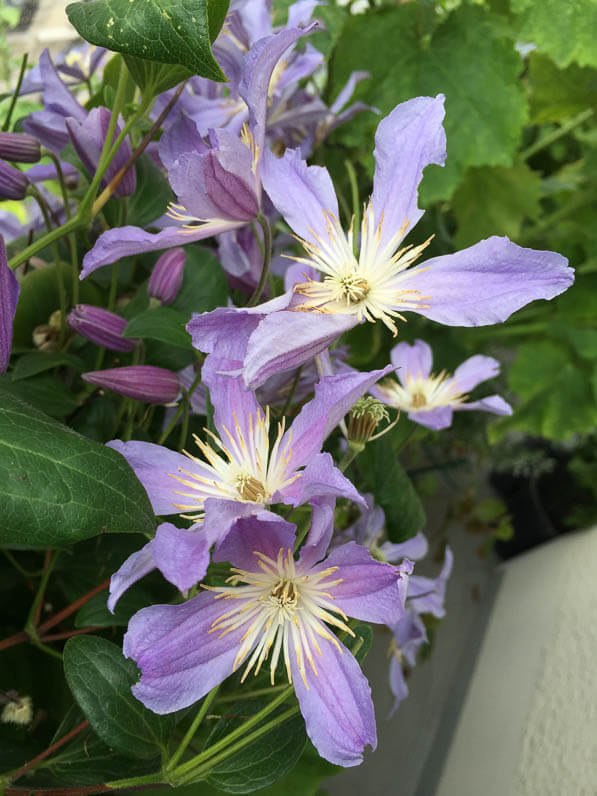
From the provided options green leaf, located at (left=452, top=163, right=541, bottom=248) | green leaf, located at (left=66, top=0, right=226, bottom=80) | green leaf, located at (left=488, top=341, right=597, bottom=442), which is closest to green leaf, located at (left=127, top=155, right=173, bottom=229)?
green leaf, located at (left=66, top=0, right=226, bottom=80)

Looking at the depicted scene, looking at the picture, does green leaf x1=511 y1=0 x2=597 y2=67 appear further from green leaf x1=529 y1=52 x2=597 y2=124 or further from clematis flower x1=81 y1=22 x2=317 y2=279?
clematis flower x1=81 y1=22 x2=317 y2=279

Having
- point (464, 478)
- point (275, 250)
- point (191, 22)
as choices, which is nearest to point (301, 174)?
point (191, 22)

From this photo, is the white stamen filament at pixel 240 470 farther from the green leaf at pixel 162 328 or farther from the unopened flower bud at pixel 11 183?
the unopened flower bud at pixel 11 183

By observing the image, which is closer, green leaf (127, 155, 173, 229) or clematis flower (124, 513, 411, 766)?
clematis flower (124, 513, 411, 766)

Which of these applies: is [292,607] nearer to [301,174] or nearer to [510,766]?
[301,174]

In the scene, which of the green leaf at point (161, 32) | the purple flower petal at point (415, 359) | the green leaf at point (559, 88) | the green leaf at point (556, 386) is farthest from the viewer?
the green leaf at point (556, 386)

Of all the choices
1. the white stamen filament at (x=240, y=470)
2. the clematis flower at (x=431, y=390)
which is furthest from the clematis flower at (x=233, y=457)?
the clematis flower at (x=431, y=390)

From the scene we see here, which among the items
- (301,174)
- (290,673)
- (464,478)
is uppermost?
(301,174)
